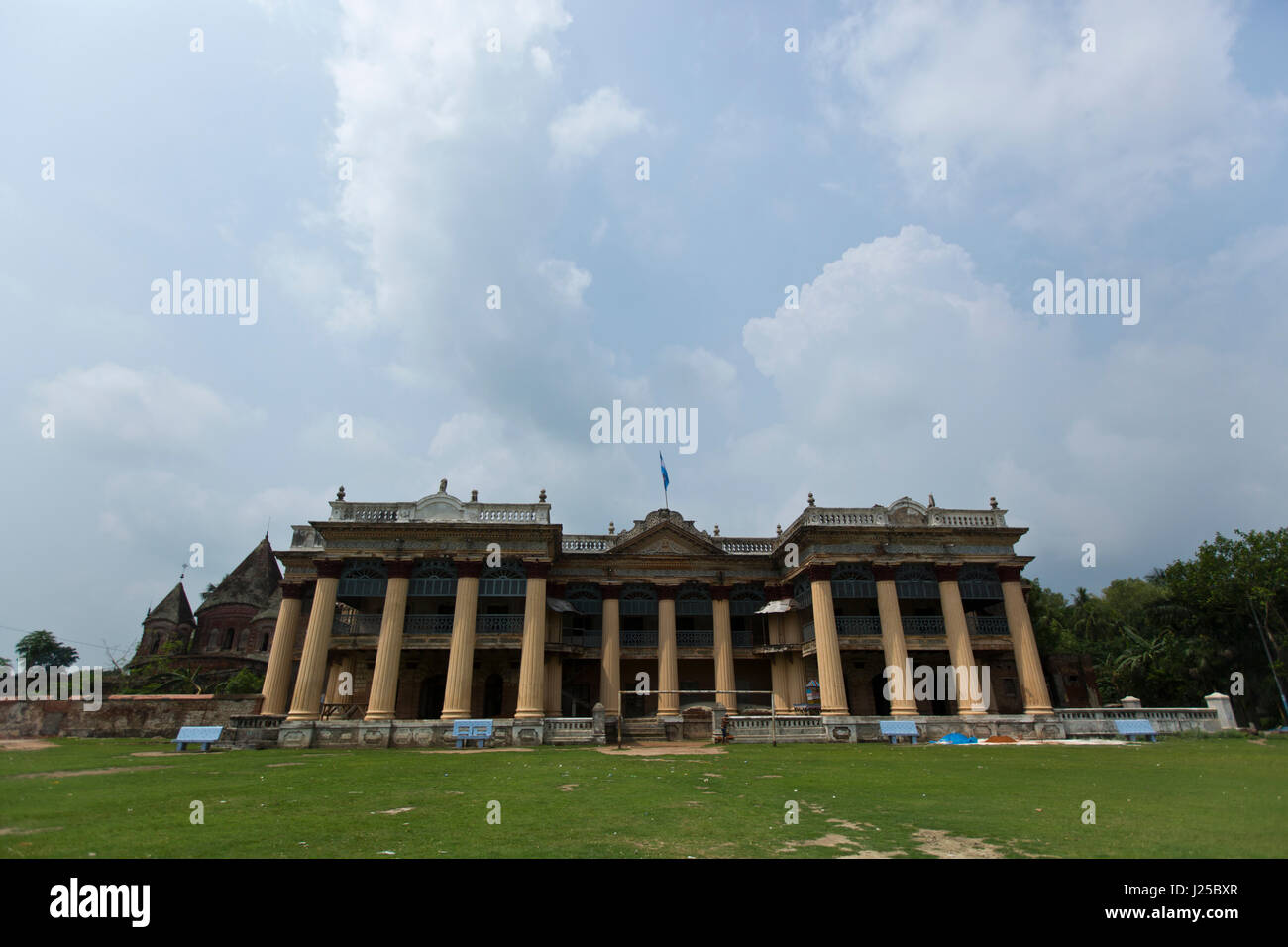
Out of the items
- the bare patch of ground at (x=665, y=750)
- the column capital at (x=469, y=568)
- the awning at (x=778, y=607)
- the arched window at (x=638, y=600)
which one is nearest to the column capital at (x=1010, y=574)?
the awning at (x=778, y=607)

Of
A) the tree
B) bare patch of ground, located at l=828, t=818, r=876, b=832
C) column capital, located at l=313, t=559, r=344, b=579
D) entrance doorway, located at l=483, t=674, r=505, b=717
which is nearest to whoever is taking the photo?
bare patch of ground, located at l=828, t=818, r=876, b=832

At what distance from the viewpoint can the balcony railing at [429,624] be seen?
3116cm

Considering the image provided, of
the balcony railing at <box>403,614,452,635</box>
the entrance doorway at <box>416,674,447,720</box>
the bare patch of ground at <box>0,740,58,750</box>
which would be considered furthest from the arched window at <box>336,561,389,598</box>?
the bare patch of ground at <box>0,740,58,750</box>

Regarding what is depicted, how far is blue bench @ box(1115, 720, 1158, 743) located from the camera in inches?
962

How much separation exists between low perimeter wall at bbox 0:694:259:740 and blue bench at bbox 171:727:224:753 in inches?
169

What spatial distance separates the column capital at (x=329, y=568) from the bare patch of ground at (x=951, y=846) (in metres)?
28.8

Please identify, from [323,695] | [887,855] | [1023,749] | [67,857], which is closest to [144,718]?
[323,695]

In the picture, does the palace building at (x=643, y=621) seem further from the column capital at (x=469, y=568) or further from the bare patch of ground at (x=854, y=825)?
the bare patch of ground at (x=854, y=825)

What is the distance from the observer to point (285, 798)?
1040 centimetres

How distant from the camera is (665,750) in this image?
22.1m

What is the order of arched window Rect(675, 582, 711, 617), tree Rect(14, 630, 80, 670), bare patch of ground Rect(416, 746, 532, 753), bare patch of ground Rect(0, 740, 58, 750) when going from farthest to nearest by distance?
tree Rect(14, 630, 80, 670)
arched window Rect(675, 582, 711, 617)
bare patch of ground Rect(0, 740, 58, 750)
bare patch of ground Rect(416, 746, 532, 753)

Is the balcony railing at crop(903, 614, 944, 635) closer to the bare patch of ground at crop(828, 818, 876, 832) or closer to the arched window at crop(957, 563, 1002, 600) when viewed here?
the arched window at crop(957, 563, 1002, 600)

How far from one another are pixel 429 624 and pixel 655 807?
24876 mm

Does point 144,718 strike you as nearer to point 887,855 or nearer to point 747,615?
point 747,615
